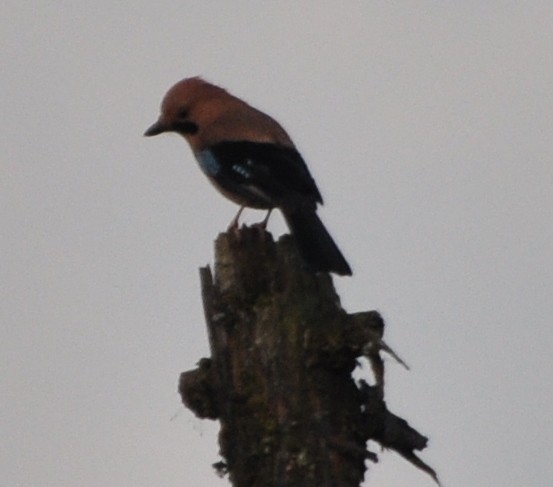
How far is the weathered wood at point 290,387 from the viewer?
527 centimetres

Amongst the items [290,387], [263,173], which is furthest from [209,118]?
[290,387]

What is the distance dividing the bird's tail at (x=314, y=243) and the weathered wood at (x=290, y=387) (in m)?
0.33

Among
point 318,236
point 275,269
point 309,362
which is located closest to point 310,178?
point 318,236

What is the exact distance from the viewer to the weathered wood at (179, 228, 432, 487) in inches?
207

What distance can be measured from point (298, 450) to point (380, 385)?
0.48 meters

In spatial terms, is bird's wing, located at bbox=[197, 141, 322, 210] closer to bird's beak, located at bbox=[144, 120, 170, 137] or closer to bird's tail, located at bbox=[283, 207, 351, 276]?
bird's tail, located at bbox=[283, 207, 351, 276]

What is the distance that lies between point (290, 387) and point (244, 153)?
11.7ft

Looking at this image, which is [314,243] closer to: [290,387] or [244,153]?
[290,387]

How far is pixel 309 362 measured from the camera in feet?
17.6

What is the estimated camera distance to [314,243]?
629 cm

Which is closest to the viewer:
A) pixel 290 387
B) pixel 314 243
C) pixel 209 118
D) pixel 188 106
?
pixel 290 387

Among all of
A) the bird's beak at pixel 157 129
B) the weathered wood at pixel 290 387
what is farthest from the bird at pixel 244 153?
the weathered wood at pixel 290 387

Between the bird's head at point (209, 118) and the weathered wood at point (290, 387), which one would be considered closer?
the weathered wood at point (290, 387)

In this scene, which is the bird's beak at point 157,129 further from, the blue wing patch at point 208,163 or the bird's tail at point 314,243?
the bird's tail at point 314,243
